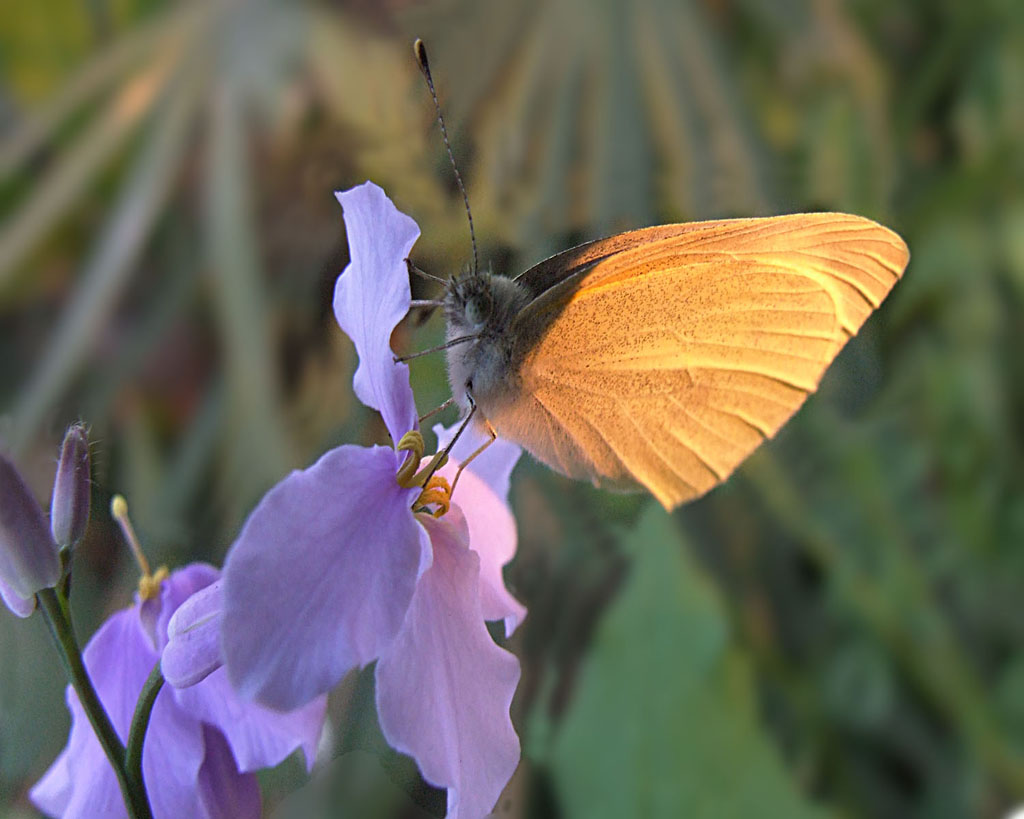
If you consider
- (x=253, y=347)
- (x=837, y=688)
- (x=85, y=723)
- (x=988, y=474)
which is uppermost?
(x=85, y=723)

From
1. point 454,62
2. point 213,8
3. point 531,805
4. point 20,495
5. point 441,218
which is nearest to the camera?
point 20,495

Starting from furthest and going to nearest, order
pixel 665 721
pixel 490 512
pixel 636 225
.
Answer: pixel 636 225 < pixel 665 721 < pixel 490 512

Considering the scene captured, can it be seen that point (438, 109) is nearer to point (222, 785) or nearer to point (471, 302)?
point (471, 302)

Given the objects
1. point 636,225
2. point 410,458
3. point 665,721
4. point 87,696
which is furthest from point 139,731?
point 636,225

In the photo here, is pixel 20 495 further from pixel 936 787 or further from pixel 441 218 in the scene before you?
pixel 936 787

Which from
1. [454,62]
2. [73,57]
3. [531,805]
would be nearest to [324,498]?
[531,805]
